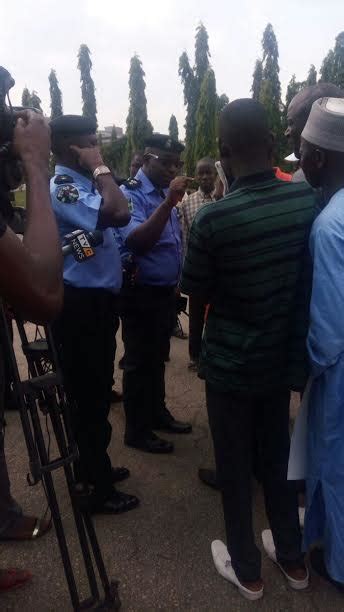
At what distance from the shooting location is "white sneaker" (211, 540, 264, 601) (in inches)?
78.1

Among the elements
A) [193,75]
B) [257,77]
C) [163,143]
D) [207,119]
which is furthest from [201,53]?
[163,143]

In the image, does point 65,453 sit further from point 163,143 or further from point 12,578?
point 163,143

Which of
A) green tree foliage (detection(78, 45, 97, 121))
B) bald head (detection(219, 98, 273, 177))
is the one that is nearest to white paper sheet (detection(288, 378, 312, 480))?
bald head (detection(219, 98, 273, 177))

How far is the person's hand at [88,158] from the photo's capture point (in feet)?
7.63

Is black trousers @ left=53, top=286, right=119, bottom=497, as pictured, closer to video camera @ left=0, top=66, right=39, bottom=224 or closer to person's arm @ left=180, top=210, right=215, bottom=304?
person's arm @ left=180, top=210, right=215, bottom=304

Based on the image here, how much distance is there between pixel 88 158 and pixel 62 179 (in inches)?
6.5

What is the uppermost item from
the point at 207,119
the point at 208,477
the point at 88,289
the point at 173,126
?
the point at 88,289

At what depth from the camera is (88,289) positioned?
2.36 meters

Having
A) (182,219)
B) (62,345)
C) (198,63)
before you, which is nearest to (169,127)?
(198,63)

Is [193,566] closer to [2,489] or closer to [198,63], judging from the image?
[2,489]

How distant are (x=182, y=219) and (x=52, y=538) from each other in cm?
364

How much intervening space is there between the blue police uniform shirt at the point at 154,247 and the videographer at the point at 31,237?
66.1 inches

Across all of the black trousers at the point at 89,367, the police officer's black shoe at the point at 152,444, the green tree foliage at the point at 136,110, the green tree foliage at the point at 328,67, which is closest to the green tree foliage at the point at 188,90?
the green tree foliage at the point at 136,110

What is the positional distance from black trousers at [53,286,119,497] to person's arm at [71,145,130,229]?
353mm
